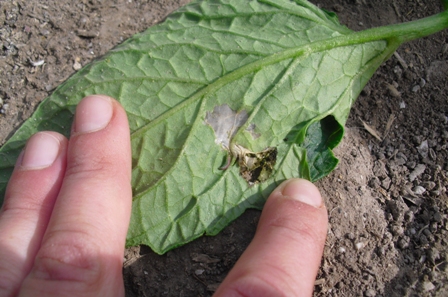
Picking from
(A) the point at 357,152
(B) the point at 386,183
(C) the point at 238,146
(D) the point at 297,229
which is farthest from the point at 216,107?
(B) the point at 386,183

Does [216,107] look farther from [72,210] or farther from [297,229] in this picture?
[72,210]

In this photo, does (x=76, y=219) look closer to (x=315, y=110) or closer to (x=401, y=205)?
(x=315, y=110)

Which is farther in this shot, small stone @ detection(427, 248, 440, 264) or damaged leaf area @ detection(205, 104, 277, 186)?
small stone @ detection(427, 248, 440, 264)

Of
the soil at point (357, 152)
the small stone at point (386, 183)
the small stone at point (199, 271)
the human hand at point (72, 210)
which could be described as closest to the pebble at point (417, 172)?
the soil at point (357, 152)

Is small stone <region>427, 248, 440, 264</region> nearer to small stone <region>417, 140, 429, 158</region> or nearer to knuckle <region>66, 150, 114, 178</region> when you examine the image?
small stone <region>417, 140, 429, 158</region>

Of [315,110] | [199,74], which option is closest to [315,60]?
[315,110]

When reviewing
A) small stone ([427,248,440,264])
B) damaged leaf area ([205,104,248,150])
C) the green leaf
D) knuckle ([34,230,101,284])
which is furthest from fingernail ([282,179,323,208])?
knuckle ([34,230,101,284])
